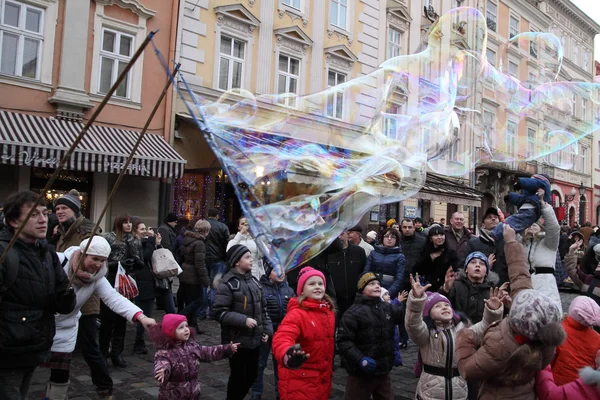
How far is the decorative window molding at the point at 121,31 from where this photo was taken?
38.3 feet

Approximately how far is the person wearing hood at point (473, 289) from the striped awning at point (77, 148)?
836 cm

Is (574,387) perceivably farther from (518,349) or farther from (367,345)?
(367,345)

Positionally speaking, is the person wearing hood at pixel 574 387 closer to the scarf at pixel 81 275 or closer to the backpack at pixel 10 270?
the backpack at pixel 10 270

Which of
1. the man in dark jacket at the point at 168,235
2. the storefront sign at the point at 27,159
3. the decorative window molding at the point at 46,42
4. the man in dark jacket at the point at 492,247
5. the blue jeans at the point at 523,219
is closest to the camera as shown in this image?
the blue jeans at the point at 523,219

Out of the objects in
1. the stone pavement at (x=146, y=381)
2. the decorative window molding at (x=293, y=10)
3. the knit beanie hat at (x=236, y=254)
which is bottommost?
the stone pavement at (x=146, y=381)

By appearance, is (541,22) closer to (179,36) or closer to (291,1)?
(291,1)

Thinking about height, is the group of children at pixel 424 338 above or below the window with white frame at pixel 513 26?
below

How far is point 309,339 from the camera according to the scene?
3.75 m

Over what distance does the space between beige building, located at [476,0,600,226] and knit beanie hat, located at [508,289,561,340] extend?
4.63 metres

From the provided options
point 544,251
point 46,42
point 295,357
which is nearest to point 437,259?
point 544,251

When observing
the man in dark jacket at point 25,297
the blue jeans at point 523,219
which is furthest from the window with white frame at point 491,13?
the man in dark jacket at point 25,297

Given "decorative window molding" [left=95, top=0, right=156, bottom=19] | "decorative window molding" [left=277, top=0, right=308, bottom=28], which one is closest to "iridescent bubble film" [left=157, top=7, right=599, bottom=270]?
"decorative window molding" [left=95, top=0, right=156, bottom=19]

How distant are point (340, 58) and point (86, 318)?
14.1m

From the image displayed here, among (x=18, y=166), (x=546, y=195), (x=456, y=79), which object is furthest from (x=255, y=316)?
(x=18, y=166)
